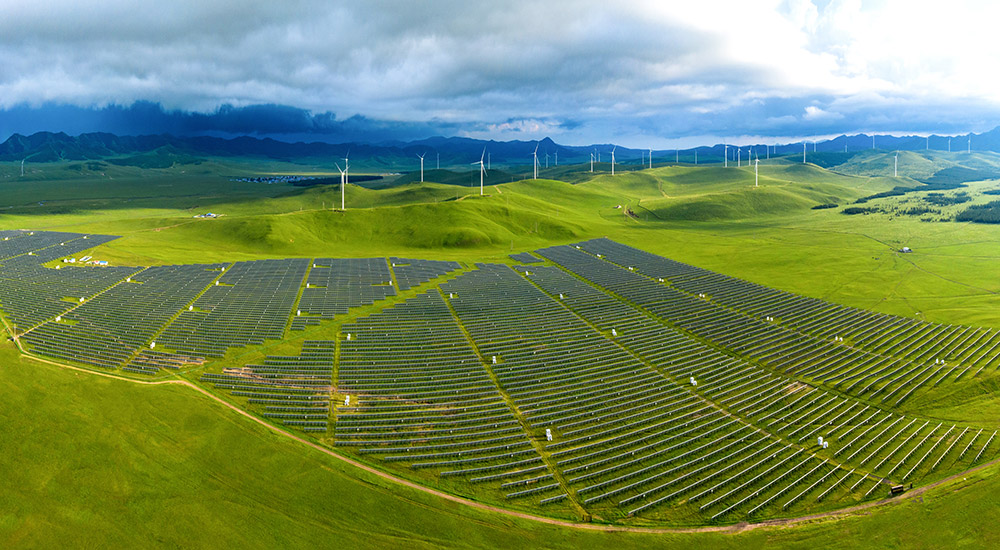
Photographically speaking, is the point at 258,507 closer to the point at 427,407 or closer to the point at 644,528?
the point at 427,407

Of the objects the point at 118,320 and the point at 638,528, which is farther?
the point at 118,320

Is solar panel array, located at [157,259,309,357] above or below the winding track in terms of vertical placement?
above

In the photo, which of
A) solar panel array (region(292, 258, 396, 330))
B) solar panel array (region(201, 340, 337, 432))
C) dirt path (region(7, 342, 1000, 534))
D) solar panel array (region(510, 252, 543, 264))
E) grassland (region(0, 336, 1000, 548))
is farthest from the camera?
solar panel array (region(510, 252, 543, 264))

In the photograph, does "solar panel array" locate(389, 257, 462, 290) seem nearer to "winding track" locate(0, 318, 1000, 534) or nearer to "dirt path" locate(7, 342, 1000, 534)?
"winding track" locate(0, 318, 1000, 534)

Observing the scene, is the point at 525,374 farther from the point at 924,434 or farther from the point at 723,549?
the point at 924,434

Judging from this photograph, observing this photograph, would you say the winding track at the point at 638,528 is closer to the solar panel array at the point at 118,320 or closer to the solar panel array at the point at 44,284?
the solar panel array at the point at 118,320

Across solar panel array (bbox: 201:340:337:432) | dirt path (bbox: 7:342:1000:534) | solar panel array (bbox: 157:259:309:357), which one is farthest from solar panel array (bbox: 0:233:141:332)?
dirt path (bbox: 7:342:1000:534)

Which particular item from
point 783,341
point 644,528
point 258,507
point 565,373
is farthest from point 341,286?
point 644,528
